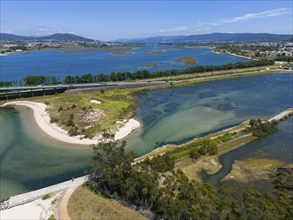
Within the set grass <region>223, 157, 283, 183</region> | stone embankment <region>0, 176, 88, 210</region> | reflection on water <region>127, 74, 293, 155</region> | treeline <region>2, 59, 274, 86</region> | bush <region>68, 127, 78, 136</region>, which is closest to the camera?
stone embankment <region>0, 176, 88, 210</region>

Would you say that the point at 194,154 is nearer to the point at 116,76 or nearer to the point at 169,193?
the point at 169,193

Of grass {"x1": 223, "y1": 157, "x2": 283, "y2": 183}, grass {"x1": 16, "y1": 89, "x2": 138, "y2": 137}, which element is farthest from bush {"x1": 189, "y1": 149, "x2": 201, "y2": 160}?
grass {"x1": 16, "y1": 89, "x2": 138, "y2": 137}

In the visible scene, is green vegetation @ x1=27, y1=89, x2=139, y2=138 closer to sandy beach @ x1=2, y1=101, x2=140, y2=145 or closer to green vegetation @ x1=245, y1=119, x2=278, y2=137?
sandy beach @ x1=2, y1=101, x2=140, y2=145

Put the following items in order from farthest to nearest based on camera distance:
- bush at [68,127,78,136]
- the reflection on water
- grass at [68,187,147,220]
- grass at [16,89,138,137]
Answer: grass at [16,89,138,137], the reflection on water, bush at [68,127,78,136], grass at [68,187,147,220]

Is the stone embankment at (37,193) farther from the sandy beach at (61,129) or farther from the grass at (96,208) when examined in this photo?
the sandy beach at (61,129)

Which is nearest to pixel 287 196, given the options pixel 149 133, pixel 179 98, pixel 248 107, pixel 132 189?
pixel 132 189

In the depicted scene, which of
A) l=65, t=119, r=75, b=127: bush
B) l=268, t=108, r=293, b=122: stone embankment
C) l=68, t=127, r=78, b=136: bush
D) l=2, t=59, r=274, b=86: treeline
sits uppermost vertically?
l=2, t=59, r=274, b=86: treeline

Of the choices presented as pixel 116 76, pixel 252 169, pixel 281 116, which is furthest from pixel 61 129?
pixel 116 76

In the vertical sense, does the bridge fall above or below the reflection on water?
above
